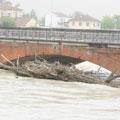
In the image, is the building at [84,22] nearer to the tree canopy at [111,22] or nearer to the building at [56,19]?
the tree canopy at [111,22]

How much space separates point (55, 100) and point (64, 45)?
11.5m

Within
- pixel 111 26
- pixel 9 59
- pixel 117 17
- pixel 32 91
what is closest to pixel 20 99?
pixel 32 91

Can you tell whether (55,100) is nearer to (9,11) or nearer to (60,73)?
(60,73)

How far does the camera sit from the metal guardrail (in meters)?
38.2

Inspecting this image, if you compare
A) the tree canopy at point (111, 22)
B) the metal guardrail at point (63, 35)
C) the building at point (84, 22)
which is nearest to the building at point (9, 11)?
the building at point (84, 22)

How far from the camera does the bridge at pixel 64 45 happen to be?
37.9 metres

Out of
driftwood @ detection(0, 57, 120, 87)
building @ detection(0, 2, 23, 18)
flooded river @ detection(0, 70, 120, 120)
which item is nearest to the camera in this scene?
flooded river @ detection(0, 70, 120, 120)

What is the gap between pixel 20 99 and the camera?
2902 centimetres

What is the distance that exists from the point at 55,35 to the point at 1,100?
13440mm

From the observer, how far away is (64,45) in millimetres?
40250

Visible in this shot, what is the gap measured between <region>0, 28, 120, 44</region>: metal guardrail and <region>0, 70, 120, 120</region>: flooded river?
4.31 meters

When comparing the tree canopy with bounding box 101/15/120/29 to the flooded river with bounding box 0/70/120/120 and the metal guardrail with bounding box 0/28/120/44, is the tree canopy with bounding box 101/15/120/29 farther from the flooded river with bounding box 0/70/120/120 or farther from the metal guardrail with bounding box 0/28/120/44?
Result: the flooded river with bounding box 0/70/120/120

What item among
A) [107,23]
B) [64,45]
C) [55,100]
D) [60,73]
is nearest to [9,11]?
[107,23]

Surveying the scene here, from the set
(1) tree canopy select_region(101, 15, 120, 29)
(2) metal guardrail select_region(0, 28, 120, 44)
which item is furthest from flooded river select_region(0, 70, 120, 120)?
(1) tree canopy select_region(101, 15, 120, 29)
